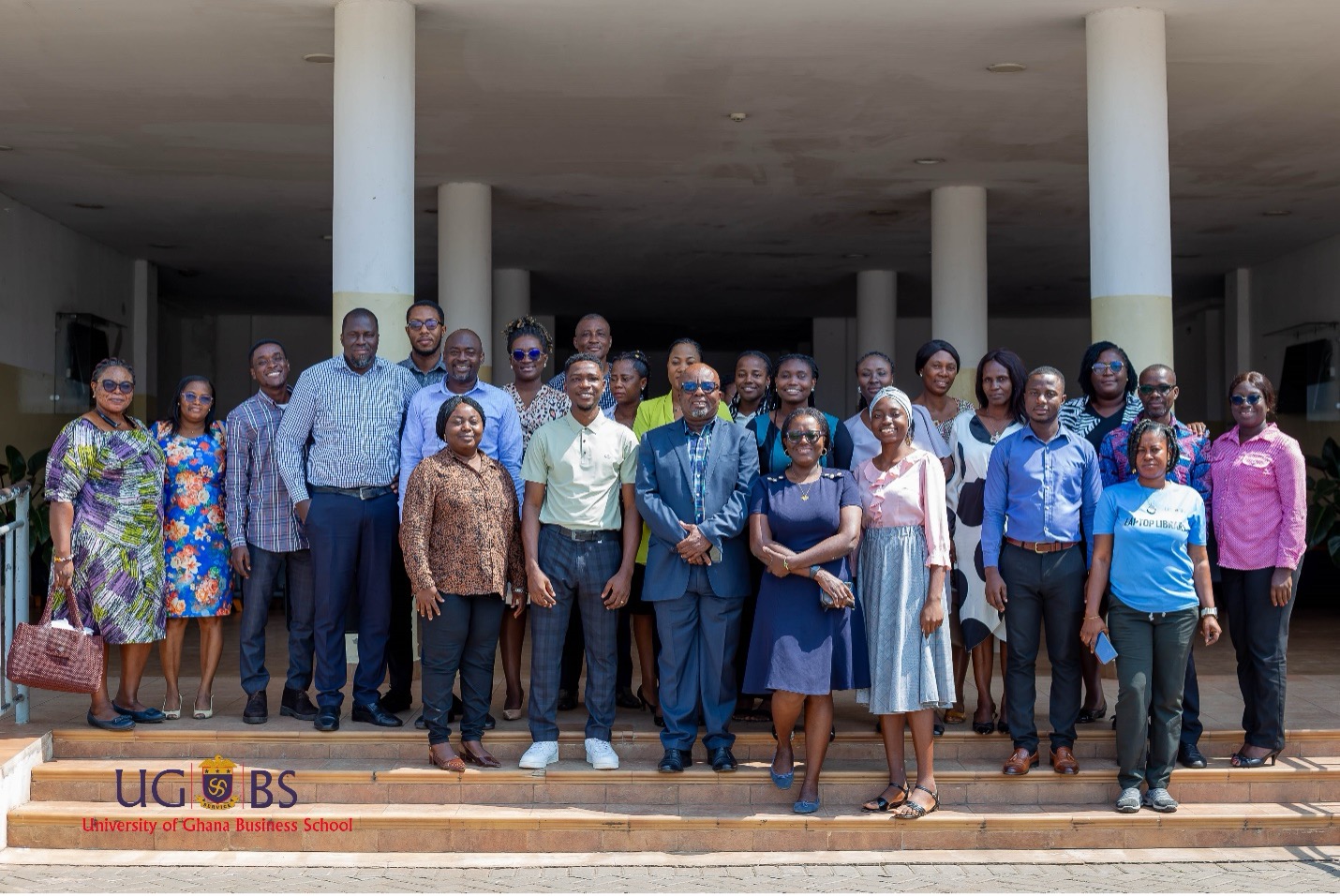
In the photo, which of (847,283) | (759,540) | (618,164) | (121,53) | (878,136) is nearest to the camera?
→ (759,540)

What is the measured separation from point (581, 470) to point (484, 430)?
0.57 meters

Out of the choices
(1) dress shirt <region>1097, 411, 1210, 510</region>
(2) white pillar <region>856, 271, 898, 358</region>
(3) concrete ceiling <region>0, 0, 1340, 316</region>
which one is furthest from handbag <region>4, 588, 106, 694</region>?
(2) white pillar <region>856, 271, 898, 358</region>

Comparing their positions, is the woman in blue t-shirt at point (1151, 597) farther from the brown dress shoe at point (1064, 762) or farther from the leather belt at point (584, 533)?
the leather belt at point (584, 533)

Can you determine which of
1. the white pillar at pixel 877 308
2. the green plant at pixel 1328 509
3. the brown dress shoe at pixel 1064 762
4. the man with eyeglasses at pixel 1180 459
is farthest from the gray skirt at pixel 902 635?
the white pillar at pixel 877 308

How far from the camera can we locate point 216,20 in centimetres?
738

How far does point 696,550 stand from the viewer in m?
5.20

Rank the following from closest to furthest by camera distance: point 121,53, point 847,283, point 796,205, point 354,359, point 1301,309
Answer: point 354,359 < point 121,53 < point 796,205 < point 1301,309 < point 847,283

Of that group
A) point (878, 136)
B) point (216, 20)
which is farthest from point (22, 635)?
point (878, 136)

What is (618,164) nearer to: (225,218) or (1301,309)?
(225,218)

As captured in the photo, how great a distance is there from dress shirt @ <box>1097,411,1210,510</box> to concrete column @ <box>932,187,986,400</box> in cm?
622

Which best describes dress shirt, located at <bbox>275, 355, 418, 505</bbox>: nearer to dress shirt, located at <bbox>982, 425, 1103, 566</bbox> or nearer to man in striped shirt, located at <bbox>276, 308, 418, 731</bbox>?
man in striped shirt, located at <bbox>276, 308, 418, 731</bbox>

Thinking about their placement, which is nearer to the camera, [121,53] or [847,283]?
[121,53]

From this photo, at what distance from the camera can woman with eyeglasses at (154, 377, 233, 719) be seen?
593 cm

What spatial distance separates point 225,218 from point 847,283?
312 inches
